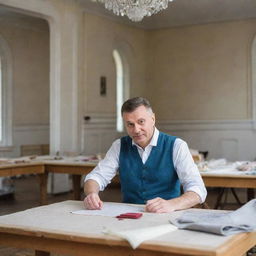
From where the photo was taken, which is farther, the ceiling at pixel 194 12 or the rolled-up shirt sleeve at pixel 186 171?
the ceiling at pixel 194 12

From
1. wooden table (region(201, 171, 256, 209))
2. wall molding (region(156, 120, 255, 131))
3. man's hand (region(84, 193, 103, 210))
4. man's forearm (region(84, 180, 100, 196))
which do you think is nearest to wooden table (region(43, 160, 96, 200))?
wooden table (region(201, 171, 256, 209))

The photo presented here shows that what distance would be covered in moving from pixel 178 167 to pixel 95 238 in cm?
119

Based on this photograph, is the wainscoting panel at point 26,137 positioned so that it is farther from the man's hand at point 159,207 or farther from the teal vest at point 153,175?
the man's hand at point 159,207

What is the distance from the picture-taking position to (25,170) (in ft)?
20.6

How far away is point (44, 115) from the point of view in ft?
43.3

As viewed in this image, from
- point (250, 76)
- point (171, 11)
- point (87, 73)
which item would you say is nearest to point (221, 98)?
point (250, 76)

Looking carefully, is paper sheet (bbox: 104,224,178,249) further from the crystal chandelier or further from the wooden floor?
the wooden floor

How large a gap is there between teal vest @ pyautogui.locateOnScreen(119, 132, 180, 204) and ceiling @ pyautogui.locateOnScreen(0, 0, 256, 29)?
696 centimetres

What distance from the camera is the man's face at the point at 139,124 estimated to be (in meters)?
3.12

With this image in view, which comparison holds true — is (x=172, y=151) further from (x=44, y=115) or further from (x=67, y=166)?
(x=44, y=115)

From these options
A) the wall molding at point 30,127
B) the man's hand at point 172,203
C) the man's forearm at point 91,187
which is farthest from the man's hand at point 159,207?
the wall molding at point 30,127

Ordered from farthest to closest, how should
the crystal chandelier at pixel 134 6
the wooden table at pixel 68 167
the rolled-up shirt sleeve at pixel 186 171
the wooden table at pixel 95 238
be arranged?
the wooden table at pixel 68 167, the crystal chandelier at pixel 134 6, the rolled-up shirt sleeve at pixel 186 171, the wooden table at pixel 95 238

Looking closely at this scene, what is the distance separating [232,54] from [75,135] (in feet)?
12.8

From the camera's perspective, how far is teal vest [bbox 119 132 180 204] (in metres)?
3.25
